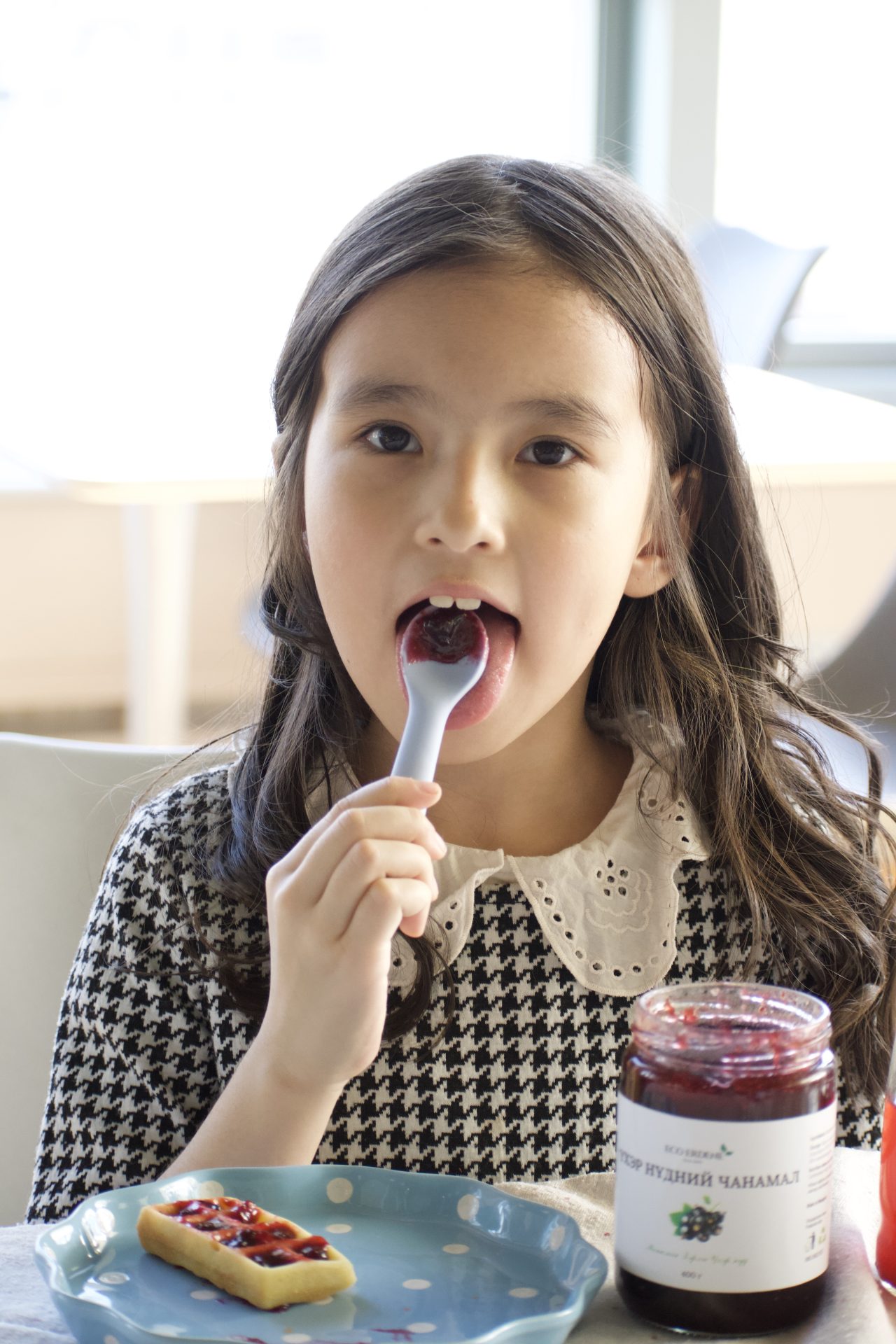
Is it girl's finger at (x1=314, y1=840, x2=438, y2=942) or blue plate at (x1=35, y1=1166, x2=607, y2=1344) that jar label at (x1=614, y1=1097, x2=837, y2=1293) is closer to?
blue plate at (x1=35, y1=1166, x2=607, y2=1344)

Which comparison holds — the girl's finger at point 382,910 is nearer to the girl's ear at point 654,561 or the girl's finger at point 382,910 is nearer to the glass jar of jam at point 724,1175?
the glass jar of jam at point 724,1175

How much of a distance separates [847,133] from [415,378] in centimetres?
353

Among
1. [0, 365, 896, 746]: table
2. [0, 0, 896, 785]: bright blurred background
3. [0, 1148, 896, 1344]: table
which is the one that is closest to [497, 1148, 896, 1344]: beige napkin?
[0, 1148, 896, 1344]: table

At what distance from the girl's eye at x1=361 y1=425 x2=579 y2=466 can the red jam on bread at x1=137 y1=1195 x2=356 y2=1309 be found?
0.44 meters

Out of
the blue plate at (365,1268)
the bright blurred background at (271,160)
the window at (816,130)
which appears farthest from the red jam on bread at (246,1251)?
the window at (816,130)

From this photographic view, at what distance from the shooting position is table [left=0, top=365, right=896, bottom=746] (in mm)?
2055

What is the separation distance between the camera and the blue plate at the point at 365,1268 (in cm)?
50

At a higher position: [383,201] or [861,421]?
[383,201]

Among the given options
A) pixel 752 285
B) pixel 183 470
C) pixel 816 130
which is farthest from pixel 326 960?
pixel 816 130

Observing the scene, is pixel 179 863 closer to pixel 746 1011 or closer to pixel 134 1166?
pixel 134 1166

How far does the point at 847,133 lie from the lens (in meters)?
4.04

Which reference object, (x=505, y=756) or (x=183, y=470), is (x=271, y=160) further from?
(x=505, y=756)

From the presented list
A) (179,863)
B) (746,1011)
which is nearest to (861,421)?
(179,863)

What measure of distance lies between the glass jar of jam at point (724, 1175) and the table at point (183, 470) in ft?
4.19
